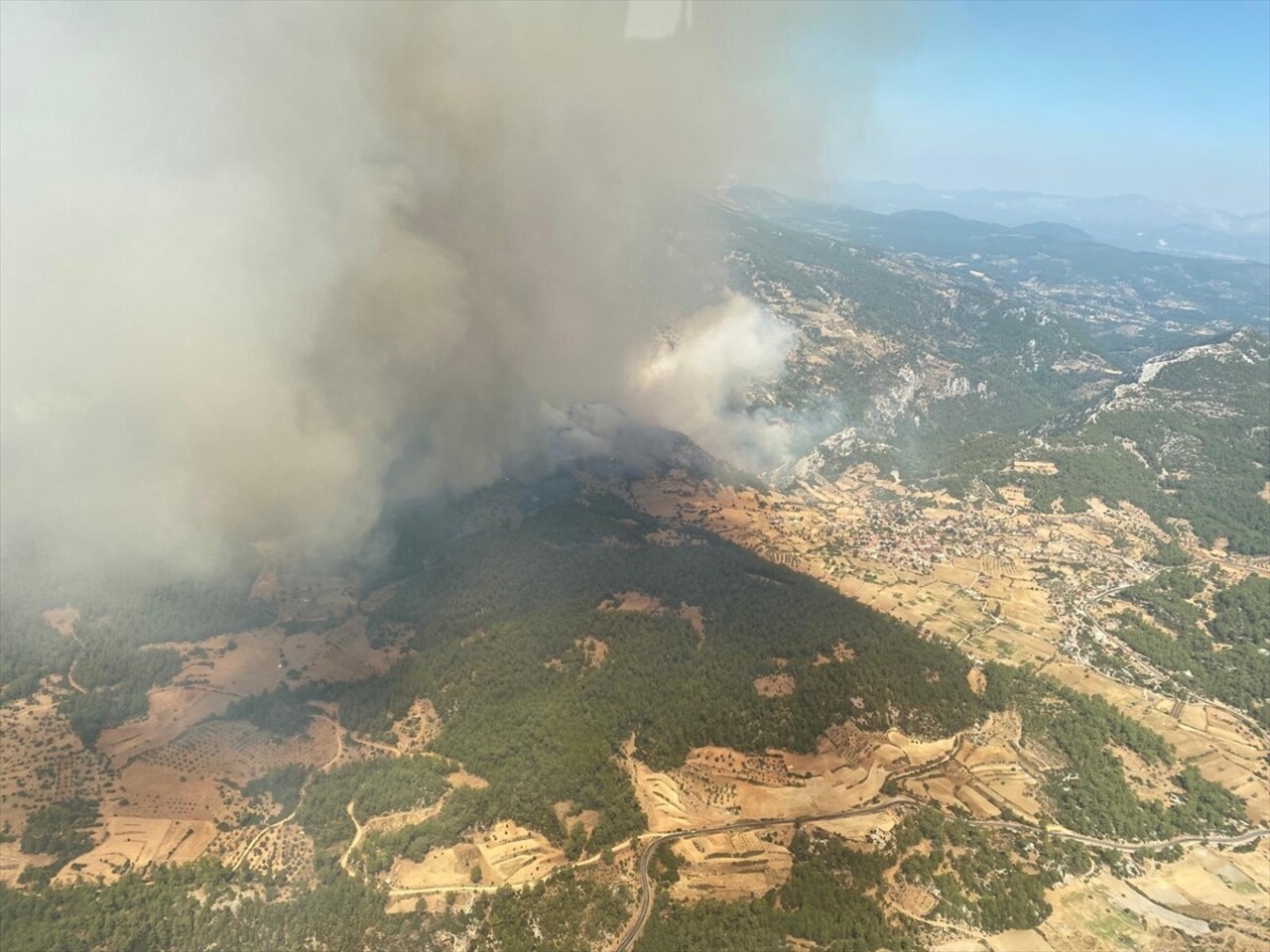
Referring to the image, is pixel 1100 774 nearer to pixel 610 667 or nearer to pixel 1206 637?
pixel 1206 637

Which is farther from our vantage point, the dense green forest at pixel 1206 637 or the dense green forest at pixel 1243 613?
the dense green forest at pixel 1243 613

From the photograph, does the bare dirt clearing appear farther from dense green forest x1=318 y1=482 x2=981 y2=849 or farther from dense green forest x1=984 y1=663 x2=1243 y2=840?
dense green forest x1=984 y1=663 x2=1243 y2=840

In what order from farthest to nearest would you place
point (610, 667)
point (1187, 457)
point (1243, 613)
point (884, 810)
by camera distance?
point (1187, 457), point (1243, 613), point (610, 667), point (884, 810)

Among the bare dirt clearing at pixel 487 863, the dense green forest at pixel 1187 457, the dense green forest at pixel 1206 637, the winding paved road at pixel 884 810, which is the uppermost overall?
the dense green forest at pixel 1187 457

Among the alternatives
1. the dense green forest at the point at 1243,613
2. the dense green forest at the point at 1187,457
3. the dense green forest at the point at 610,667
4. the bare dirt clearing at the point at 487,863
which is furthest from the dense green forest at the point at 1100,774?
the dense green forest at the point at 1187,457

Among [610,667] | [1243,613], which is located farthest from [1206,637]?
[610,667]

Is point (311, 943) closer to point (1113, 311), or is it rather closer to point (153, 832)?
point (153, 832)

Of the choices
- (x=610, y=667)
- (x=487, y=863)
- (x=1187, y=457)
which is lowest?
(x=487, y=863)

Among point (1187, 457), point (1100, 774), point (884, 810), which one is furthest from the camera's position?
point (1187, 457)

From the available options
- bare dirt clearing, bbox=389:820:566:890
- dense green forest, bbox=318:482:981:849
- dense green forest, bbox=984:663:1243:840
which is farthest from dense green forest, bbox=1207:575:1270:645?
bare dirt clearing, bbox=389:820:566:890

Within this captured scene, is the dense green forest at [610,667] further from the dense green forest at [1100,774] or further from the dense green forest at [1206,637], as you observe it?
the dense green forest at [1206,637]

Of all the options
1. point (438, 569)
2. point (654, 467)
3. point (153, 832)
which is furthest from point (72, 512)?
point (654, 467)

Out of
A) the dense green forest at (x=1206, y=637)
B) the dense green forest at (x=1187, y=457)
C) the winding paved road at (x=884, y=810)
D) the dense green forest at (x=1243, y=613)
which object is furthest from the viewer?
the dense green forest at (x=1187, y=457)
